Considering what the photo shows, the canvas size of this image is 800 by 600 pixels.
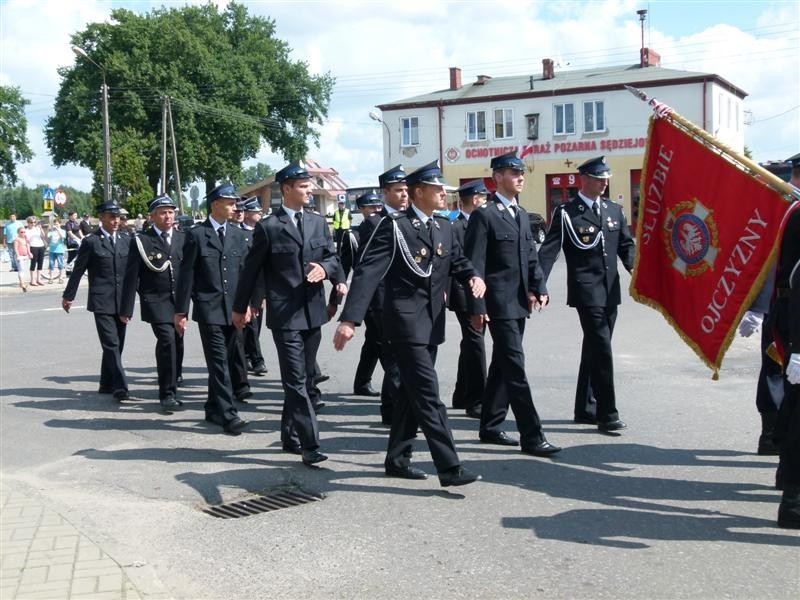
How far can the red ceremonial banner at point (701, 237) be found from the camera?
5809 mm

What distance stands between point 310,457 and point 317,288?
1220mm

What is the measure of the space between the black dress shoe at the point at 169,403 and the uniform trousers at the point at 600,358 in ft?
12.8

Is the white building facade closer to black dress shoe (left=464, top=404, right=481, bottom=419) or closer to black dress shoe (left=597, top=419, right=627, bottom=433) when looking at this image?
black dress shoe (left=464, top=404, right=481, bottom=419)

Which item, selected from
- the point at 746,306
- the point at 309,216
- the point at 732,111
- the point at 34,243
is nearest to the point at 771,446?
the point at 746,306

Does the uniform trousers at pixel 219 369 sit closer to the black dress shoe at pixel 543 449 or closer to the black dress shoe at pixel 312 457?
the black dress shoe at pixel 312 457

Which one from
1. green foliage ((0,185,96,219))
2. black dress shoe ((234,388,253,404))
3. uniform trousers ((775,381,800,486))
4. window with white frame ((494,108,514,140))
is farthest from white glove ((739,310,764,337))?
green foliage ((0,185,96,219))

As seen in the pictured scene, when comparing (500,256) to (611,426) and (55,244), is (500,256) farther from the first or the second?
(55,244)

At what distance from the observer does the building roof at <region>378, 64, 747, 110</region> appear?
50.0 m

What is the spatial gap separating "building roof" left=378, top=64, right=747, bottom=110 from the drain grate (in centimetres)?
4640

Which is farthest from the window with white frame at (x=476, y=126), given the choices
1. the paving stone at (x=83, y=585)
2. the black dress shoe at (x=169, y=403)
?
the paving stone at (x=83, y=585)

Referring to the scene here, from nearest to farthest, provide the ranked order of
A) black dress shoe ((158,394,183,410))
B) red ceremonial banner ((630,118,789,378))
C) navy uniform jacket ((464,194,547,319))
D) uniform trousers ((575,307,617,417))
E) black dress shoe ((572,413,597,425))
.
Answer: red ceremonial banner ((630,118,789,378)) → navy uniform jacket ((464,194,547,319)) → uniform trousers ((575,307,617,417)) → black dress shoe ((572,413,597,425)) → black dress shoe ((158,394,183,410))

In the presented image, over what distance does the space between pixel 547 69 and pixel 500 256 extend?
5125 centimetres

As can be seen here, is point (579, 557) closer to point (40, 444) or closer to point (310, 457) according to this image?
point (310, 457)

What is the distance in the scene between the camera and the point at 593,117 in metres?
52.1
